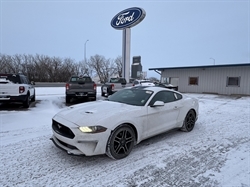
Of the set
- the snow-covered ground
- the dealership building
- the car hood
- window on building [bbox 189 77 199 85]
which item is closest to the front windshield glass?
the car hood

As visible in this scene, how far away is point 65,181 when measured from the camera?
2639mm

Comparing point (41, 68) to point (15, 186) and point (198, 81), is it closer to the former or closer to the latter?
point (198, 81)

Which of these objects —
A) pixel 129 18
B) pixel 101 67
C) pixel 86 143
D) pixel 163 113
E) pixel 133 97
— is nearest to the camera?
pixel 86 143

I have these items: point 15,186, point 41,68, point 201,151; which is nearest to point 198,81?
point 201,151

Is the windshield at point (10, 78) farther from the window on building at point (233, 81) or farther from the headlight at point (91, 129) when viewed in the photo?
the window on building at point (233, 81)

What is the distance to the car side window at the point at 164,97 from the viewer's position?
4287 millimetres

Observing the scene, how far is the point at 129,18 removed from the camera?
2136cm

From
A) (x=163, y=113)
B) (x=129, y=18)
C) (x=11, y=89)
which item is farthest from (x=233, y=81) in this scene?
(x=11, y=89)

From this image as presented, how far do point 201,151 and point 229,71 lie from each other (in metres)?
16.9

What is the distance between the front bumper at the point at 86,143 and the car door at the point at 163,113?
126 centimetres

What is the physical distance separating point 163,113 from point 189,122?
1487mm

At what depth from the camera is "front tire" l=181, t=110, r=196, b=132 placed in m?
5.08

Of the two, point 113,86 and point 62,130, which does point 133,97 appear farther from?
point 113,86

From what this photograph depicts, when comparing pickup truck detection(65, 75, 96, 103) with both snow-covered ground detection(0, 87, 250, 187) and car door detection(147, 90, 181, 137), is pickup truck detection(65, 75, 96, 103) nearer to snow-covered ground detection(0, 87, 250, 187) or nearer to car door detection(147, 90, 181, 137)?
snow-covered ground detection(0, 87, 250, 187)
